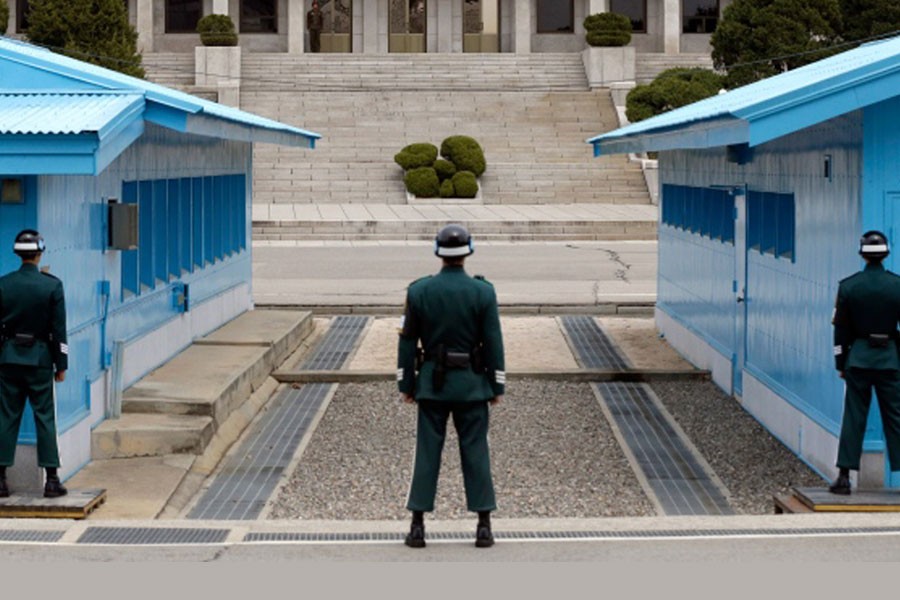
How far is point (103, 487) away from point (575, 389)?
6926mm

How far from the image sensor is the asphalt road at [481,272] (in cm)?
2502

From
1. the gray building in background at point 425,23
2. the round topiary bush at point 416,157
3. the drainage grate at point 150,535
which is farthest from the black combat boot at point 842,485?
the gray building in background at point 425,23

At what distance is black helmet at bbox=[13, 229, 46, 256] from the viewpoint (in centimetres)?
1001

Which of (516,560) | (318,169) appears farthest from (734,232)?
(318,169)

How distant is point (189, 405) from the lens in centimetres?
1329

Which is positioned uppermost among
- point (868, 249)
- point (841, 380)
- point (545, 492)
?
point (868, 249)

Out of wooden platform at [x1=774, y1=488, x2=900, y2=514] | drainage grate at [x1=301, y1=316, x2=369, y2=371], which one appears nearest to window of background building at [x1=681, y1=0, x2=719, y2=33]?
drainage grate at [x1=301, y1=316, x2=369, y2=371]

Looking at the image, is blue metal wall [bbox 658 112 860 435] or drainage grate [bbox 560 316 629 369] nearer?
blue metal wall [bbox 658 112 860 435]

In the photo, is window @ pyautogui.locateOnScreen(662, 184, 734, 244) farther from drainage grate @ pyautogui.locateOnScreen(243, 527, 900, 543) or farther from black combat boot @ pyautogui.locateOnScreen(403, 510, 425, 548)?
black combat boot @ pyautogui.locateOnScreen(403, 510, 425, 548)

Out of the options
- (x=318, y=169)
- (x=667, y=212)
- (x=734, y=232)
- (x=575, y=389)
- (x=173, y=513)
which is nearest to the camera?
(x=173, y=513)

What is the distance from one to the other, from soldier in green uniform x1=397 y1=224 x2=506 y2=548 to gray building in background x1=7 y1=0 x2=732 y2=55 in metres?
55.4

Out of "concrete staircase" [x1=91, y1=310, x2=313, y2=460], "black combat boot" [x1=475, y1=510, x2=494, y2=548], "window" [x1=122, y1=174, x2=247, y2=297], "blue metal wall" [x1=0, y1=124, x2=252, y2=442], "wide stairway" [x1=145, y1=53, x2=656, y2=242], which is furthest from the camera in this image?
"wide stairway" [x1=145, y1=53, x2=656, y2=242]

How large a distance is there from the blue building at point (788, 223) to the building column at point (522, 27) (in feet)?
145

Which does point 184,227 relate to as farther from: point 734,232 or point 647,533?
point 647,533
